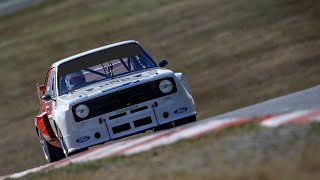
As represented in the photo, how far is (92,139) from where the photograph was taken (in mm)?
9344

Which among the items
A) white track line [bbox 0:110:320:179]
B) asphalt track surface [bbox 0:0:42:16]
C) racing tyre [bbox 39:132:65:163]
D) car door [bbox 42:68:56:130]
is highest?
asphalt track surface [bbox 0:0:42:16]

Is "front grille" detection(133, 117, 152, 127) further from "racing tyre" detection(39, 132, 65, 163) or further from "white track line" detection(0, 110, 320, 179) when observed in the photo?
"racing tyre" detection(39, 132, 65, 163)

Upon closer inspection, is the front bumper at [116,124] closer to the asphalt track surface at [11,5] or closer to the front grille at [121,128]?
the front grille at [121,128]

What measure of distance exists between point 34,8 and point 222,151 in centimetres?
2044

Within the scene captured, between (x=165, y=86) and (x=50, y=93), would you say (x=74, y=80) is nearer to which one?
(x=50, y=93)

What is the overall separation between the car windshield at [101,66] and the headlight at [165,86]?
0.99 m

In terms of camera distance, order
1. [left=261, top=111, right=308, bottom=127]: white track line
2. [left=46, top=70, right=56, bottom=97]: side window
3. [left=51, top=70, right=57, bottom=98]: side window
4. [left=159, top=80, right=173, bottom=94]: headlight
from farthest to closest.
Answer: [left=46, top=70, right=56, bottom=97]: side window → [left=51, top=70, right=57, bottom=98]: side window → [left=159, top=80, right=173, bottom=94]: headlight → [left=261, top=111, right=308, bottom=127]: white track line

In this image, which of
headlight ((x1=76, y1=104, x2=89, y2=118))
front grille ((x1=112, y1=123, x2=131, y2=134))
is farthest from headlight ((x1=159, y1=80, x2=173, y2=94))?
headlight ((x1=76, y1=104, x2=89, y2=118))

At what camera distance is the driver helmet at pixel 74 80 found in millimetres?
10188

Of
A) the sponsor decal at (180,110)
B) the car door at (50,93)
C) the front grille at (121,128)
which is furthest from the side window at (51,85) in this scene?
the sponsor decal at (180,110)

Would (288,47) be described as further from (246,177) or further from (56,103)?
(246,177)

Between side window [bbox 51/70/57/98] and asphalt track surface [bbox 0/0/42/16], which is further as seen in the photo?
asphalt track surface [bbox 0/0/42/16]

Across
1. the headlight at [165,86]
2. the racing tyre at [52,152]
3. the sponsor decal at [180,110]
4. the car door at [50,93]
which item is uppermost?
the car door at [50,93]

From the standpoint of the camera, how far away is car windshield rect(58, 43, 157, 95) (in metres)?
10.2
